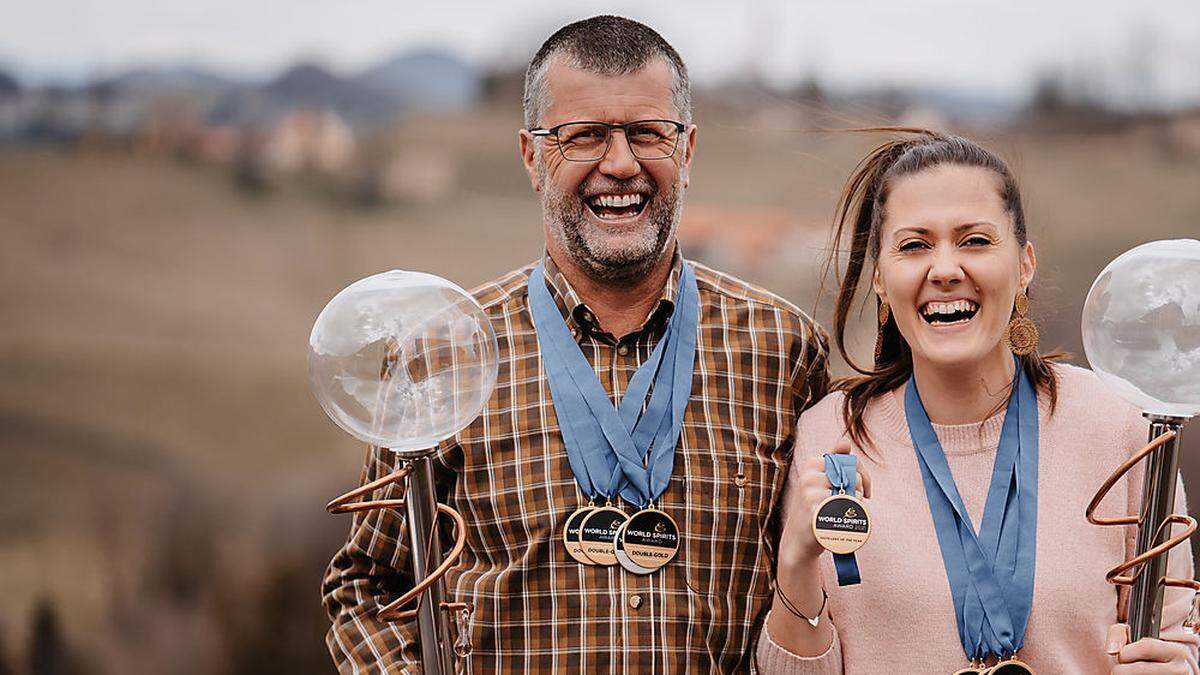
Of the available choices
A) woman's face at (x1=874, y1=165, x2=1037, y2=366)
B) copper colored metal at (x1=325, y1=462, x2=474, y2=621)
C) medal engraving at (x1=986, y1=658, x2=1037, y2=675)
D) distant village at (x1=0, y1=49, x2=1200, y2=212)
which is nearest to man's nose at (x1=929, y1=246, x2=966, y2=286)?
woman's face at (x1=874, y1=165, x2=1037, y2=366)

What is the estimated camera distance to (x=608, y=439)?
6.92ft

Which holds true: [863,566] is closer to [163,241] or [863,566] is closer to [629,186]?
[629,186]

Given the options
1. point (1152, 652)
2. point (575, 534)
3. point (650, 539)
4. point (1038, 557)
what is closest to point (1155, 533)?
point (1152, 652)

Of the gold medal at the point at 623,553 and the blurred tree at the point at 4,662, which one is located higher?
the gold medal at the point at 623,553

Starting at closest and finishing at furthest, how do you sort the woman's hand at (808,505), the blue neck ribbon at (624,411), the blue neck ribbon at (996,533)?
the woman's hand at (808,505)
the blue neck ribbon at (996,533)
the blue neck ribbon at (624,411)

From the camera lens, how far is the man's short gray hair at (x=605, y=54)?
84.8 inches

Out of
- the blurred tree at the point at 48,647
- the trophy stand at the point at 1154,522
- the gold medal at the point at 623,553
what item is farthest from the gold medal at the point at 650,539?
the blurred tree at the point at 48,647

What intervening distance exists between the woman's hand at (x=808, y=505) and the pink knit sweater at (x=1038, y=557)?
0.20 metres

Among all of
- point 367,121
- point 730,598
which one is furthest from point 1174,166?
point 730,598

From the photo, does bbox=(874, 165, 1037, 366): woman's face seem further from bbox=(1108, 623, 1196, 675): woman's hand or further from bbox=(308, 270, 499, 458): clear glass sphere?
bbox=(308, 270, 499, 458): clear glass sphere

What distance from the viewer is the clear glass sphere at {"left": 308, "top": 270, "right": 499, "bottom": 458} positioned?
1627 mm

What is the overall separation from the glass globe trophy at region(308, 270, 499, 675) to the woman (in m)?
0.51

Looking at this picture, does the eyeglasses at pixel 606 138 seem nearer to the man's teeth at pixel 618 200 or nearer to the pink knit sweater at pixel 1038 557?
the man's teeth at pixel 618 200

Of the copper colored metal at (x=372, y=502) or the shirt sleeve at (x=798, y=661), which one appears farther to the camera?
the shirt sleeve at (x=798, y=661)
